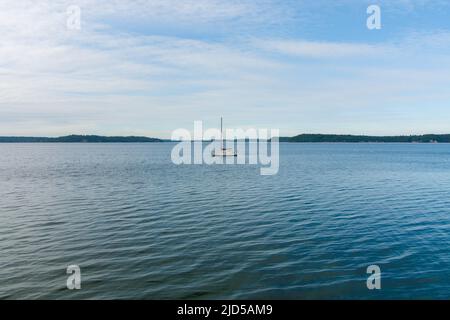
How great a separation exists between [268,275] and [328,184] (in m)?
37.4

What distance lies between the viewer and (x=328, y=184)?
52.4 m

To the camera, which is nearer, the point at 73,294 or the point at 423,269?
the point at 73,294

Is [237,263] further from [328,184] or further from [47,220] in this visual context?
[328,184]

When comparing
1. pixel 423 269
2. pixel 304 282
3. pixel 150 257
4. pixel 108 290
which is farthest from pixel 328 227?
pixel 108 290

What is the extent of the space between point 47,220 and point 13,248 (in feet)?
26.1

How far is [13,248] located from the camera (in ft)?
72.0

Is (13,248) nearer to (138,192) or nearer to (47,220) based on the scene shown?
(47,220)

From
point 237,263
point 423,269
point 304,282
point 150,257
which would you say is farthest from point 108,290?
point 423,269
